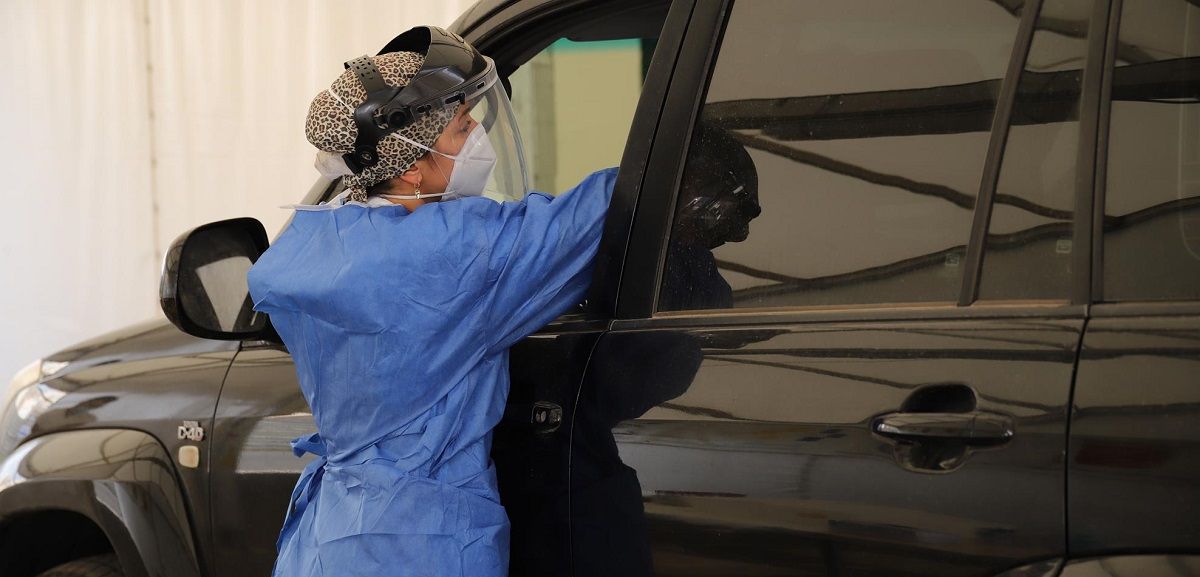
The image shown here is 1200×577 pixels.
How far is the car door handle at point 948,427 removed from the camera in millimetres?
1394

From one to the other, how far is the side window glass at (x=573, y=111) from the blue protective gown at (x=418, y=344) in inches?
123

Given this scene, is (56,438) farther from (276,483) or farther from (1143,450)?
(1143,450)

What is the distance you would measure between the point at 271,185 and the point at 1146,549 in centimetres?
527

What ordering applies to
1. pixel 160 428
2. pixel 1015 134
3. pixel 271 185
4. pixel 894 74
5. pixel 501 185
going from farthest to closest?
pixel 271 185, pixel 160 428, pixel 501 185, pixel 894 74, pixel 1015 134

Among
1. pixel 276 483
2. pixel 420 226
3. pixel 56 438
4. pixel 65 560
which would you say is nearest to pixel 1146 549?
pixel 420 226

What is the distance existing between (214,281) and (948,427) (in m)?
1.54

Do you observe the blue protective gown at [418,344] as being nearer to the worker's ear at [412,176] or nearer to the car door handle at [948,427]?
the worker's ear at [412,176]

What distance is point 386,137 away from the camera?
6.30 feet

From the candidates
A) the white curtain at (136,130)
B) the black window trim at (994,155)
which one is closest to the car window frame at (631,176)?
the black window trim at (994,155)

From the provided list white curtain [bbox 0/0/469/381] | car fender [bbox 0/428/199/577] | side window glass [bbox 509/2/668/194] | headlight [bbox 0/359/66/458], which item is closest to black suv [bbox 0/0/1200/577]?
car fender [bbox 0/428/199/577]

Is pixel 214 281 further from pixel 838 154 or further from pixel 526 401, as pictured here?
pixel 838 154

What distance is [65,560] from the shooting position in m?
2.92

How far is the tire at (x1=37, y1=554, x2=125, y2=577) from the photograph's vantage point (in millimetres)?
2756

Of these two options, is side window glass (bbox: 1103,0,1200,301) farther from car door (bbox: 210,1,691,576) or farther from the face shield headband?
the face shield headband
